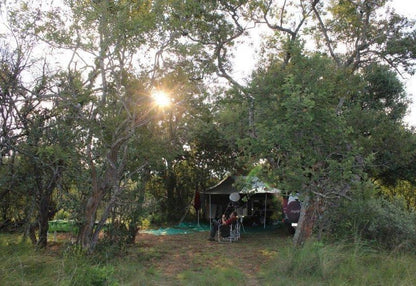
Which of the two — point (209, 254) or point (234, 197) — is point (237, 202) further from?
point (209, 254)

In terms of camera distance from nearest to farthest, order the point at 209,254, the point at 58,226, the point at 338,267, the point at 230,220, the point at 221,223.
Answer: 1. the point at 338,267
2. the point at 209,254
3. the point at 230,220
4. the point at 221,223
5. the point at 58,226

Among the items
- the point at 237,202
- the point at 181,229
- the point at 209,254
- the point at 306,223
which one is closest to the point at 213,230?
the point at 237,202

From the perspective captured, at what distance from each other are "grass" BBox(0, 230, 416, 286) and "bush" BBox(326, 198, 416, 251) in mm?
457

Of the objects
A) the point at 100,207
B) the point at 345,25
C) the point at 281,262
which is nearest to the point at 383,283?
the point at 281,262

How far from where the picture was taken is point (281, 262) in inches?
267

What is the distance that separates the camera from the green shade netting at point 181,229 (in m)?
15.2

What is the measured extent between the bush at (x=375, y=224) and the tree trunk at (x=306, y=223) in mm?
364

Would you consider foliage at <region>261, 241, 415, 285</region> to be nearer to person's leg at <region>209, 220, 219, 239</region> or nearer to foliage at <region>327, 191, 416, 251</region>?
foliage at <region>327, 191, 416, 251</region>

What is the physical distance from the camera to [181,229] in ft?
53.6

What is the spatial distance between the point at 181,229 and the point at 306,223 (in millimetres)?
8855

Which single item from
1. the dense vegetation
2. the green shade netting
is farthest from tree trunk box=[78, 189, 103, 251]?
the green shade netting

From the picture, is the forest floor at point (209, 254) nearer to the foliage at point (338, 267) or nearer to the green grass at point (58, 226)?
the foliage at point (338, 267)

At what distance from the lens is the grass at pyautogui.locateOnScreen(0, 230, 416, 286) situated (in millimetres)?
5230

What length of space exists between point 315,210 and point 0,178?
6322 millimetres
